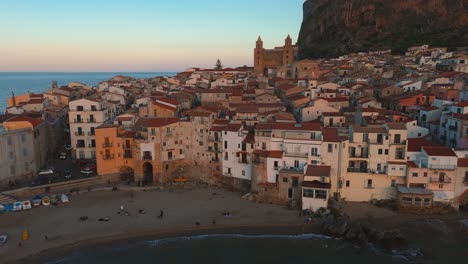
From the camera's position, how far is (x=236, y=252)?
3394 centimetres

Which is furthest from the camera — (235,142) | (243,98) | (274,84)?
(274,84)

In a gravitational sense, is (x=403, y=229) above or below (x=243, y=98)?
below

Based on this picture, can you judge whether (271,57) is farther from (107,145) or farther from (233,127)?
(107,145)

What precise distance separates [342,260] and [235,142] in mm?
18583

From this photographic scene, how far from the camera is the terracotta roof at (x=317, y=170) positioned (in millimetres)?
39438

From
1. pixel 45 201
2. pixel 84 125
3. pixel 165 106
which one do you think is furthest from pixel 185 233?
pixel 84 125

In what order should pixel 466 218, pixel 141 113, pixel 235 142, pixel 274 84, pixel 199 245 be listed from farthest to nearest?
pixel 274 84
pixel 141 113
pixel 235 142
pixel 466 218
pixel 199 245

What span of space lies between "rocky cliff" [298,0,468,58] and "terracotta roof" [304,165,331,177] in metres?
96.4

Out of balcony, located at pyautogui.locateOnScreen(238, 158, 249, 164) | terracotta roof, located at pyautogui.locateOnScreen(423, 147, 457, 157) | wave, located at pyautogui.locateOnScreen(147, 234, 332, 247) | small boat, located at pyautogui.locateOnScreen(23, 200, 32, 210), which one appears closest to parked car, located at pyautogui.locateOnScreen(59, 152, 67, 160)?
small boat, located at pyautogui.locateOnScreen(23, 200, 32, 210)

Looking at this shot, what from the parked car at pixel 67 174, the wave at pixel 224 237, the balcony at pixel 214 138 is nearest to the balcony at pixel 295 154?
the wave at pixel 224 237

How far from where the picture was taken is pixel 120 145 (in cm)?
4988

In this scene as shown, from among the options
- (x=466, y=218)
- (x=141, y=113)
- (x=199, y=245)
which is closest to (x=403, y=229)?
→ (x=466, y=218)

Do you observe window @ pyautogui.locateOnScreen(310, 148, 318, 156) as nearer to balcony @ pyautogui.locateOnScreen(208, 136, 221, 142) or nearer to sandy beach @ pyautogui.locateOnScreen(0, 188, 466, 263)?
sandy beach @ pyautogui.locateOnScreen(0, 188, 466, 263)

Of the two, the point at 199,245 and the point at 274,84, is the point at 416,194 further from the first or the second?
the point at 274,84
